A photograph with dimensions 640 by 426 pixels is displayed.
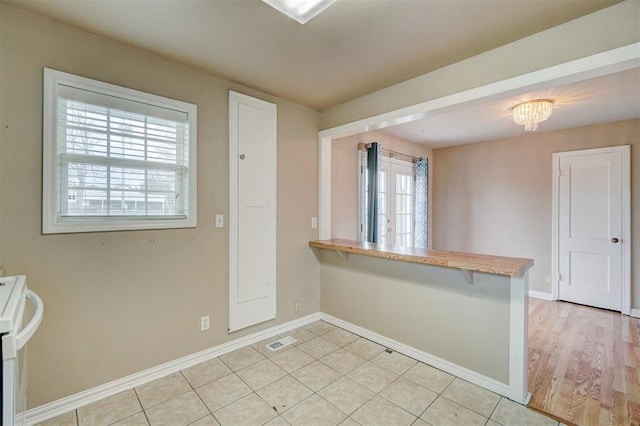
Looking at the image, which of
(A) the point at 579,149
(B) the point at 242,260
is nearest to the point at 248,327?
(B) the point at 242,260

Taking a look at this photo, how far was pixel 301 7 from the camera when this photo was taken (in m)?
1.60

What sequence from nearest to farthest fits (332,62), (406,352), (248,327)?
1. (332,62)
2. (406,352)
3. (248,327)

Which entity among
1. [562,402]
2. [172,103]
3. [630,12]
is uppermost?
[630,12]

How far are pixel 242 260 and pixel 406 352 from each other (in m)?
1.71

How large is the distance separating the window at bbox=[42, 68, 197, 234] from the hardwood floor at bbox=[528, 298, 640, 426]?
2997 mm

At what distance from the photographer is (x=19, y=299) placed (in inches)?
44.8

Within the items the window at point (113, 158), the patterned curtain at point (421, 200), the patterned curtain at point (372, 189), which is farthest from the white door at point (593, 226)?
the window at point (113, 158)

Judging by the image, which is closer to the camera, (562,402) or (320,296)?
(562,402)

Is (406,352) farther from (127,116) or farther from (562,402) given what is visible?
(127,116)

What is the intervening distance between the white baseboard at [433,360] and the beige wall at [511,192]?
114 inches

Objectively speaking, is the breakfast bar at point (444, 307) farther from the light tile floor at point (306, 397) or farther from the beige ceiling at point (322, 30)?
the beige ceiling at point (322, 30)

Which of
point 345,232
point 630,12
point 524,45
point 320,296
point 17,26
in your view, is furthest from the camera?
point 345,232

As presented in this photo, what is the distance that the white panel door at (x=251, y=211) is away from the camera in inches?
106

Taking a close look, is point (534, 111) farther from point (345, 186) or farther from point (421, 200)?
point (421, 200)
